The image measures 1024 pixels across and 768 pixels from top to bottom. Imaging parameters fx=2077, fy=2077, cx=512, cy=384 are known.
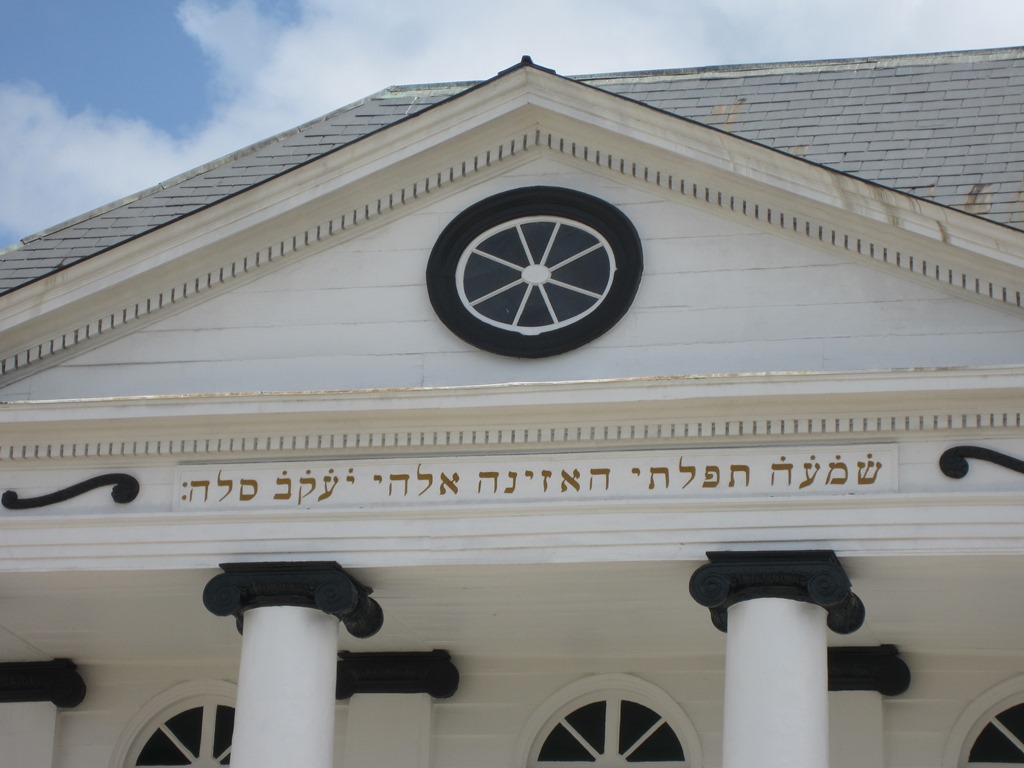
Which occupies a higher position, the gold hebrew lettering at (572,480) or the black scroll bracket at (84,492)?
the black scroll bracket at (84,492)

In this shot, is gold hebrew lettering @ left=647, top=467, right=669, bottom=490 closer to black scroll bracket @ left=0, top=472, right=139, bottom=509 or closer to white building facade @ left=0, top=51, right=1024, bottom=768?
white building facade @ left=0, top=51, right=1024, bottom=768

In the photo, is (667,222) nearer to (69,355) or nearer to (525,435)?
(525,435)

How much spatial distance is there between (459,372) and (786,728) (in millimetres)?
3741

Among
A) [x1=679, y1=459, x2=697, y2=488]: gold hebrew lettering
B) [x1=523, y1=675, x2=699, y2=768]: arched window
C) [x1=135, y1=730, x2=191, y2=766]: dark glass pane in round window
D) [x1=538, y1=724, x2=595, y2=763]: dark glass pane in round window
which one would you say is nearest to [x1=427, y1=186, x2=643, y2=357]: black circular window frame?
[x1=679, y1=459, x2=697, y2=488]: gold hebrew lettering

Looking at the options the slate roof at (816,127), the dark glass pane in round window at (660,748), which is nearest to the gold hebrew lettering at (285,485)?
the slate roof at (816,127)

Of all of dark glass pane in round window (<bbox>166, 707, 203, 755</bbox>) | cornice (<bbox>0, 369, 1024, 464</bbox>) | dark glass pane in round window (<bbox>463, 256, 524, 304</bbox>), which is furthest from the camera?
dark glass pane in round window (<bbox>166, 707, 203, 755</bbox>)

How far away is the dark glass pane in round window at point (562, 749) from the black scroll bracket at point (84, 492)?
4224mm

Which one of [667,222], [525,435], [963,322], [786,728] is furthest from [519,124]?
[786,728]

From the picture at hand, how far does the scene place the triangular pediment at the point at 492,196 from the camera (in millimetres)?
15172

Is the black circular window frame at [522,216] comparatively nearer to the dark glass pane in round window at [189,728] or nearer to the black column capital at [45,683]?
the dark glass pane in round window at [189,728]

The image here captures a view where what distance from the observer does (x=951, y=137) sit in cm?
1814

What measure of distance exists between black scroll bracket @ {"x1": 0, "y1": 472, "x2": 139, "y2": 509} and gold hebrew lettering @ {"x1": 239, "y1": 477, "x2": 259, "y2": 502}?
2.69 ft

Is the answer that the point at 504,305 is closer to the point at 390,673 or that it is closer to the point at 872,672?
the point at 390,673

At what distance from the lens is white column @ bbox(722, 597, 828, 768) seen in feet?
45.6
